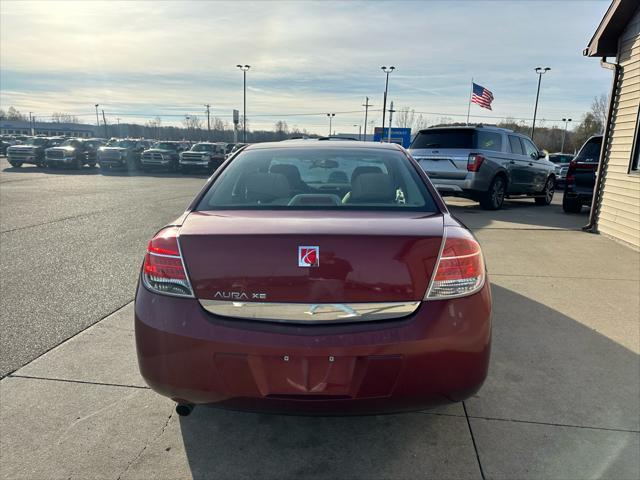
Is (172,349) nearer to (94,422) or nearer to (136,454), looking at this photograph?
(136,454)

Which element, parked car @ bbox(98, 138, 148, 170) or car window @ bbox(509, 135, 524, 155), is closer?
car window @ bbox(509, 135, 524, 155)

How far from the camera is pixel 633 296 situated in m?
4.76

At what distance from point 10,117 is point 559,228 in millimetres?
160715

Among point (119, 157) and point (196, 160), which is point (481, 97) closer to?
point (196, 160)

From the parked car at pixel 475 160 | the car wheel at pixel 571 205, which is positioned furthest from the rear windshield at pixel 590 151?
the parked car at pixel 475 160

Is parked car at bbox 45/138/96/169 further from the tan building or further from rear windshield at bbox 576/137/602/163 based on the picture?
the tan building

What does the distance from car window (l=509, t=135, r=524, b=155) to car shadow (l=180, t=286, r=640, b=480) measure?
9.23 meters

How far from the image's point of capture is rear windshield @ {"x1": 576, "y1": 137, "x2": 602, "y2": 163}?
1029 cm

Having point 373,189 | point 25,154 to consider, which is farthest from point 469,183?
point 25,154

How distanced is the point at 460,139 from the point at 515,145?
2.17 metres

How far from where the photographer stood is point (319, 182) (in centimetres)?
344

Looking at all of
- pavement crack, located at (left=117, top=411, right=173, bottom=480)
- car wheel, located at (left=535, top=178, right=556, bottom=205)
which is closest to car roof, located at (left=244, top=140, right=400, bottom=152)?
pavement crack, located at (left=117, top=411, right=173, bottom=480)

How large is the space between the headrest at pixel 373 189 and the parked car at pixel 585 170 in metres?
9.17

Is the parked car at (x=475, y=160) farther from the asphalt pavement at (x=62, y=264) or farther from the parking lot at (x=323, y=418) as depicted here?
the asphalt pavement at (x=62, y=264)
